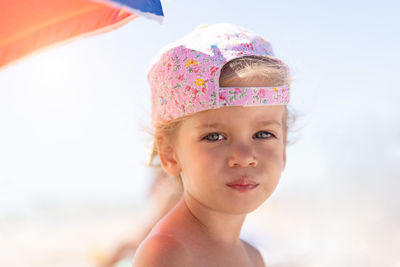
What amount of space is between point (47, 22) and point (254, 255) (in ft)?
4.70

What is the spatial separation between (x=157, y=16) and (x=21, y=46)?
23.2 inches

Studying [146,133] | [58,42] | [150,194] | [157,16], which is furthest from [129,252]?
[157,16]

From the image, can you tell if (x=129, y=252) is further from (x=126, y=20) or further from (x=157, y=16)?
(x=157, y=16)

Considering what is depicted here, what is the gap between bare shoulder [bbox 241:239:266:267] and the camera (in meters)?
2.56

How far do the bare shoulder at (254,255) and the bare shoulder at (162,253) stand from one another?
0.59 m

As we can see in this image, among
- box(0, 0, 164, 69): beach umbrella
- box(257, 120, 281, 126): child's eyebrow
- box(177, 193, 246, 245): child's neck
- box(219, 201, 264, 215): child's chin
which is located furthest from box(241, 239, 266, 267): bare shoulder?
box(0, 0, 164, 69): beach umbrella

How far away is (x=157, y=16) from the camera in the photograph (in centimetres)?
173

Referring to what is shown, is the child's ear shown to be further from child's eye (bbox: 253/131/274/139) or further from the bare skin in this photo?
child's eye (bbox: 253/131/274/139)

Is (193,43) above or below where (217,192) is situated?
above

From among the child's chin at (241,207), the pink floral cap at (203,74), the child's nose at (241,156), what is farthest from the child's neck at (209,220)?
the pink floral cap at (203,74)

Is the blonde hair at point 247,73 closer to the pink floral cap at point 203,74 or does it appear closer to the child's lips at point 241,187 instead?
the pink floral cap at point 203,74

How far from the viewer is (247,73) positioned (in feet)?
6.87

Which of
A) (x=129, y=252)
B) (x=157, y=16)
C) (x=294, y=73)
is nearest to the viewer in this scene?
(x=157, y=16)

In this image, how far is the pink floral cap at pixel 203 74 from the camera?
6.75 feet
